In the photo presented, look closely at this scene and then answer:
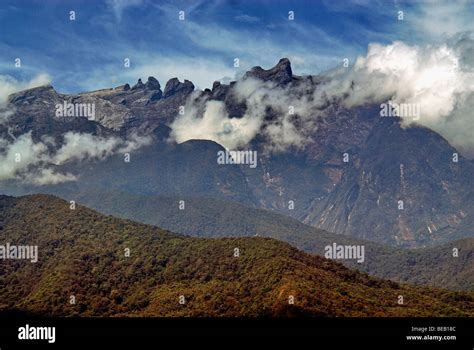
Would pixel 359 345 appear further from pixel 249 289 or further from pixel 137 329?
pixel 249 289

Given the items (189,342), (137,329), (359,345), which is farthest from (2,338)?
(359,345)

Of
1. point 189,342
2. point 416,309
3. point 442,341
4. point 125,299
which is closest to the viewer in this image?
point 189,342

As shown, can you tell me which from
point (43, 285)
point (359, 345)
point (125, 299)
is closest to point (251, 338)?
point (359, 345)

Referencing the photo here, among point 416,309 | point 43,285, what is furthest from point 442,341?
point 43,285

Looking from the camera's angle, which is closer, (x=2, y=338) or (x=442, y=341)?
(x=2, y=338)

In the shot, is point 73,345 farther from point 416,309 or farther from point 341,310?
point 416,309

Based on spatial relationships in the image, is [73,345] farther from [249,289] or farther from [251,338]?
[249,289]

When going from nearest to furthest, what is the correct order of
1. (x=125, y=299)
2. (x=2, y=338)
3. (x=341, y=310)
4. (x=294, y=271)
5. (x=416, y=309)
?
1. (x=2, y=338)
2. (x=341, y=310)
3. (x=416, y=309)
4. (x=294, y=271)
5. (x=125, y=299)

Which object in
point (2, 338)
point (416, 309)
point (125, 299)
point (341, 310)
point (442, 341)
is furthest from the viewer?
point (125, 299)

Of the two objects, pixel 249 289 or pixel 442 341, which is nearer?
pixel 442 341
